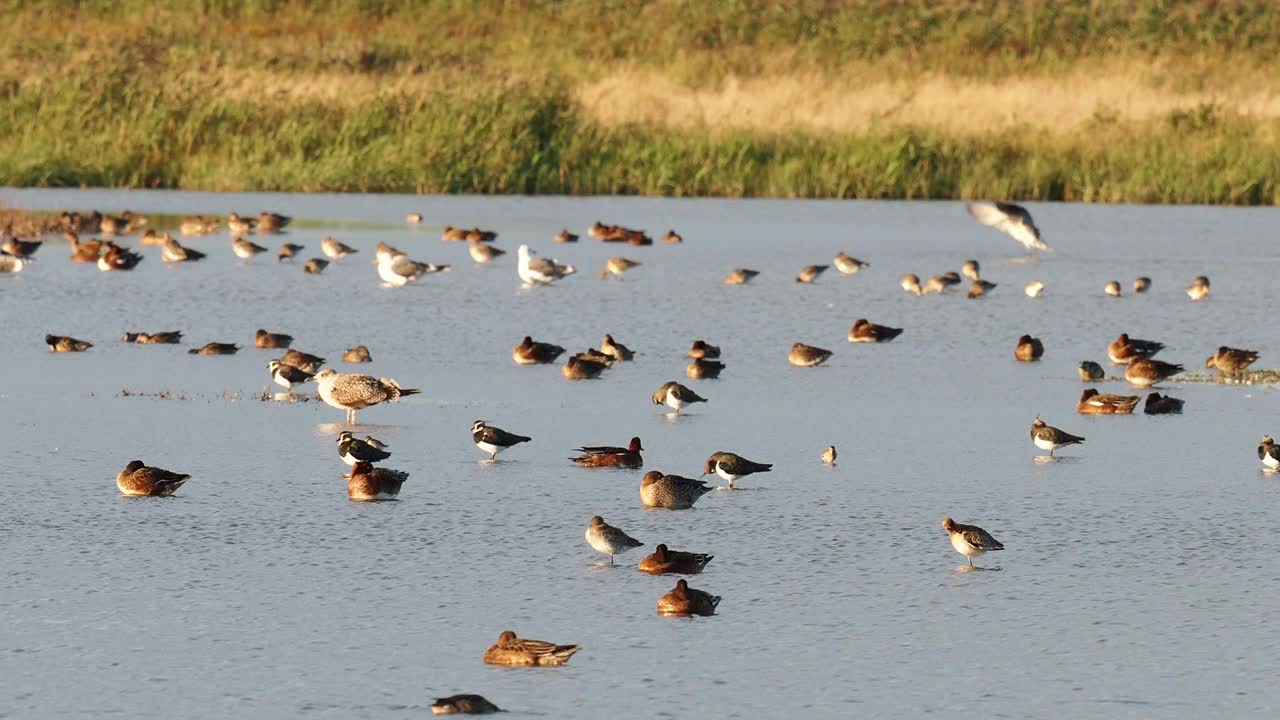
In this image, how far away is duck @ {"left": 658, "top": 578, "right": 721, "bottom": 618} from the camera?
921 centimetres

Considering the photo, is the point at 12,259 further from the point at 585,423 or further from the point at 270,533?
the point at 270,533

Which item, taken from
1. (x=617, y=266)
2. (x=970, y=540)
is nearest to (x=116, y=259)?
(x=617, y=266)

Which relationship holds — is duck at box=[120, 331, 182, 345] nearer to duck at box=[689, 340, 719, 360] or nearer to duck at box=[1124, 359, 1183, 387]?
duck at box=[689, 340, 719, 360]

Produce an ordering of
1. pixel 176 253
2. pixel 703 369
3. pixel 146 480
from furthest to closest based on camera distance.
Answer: pixel 176 253
pixel 703 369
pixel 146 480

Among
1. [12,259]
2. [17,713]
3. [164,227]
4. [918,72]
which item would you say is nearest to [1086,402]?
[17,713]

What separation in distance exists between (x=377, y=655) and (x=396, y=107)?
31.9 meters

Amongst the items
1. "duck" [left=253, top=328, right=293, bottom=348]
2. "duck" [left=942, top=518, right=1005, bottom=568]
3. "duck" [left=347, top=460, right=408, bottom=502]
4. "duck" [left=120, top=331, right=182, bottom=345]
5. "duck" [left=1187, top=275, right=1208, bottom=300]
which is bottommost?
"duck" [left=1187, top=275, right=1208, bottom=300]

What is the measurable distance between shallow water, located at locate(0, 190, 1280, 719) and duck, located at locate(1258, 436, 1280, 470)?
0.18 metres

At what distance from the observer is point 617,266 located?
26.7m

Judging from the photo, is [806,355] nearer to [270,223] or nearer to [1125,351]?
[1125,351]

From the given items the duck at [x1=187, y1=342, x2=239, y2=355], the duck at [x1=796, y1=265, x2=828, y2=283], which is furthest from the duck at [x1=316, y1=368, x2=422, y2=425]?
the duck at [x1=796, y1=265, x2=828, y2=283]

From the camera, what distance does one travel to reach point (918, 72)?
47281 millimetres

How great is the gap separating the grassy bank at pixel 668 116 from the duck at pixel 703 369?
20723 mm

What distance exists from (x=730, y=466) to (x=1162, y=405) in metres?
4.85
